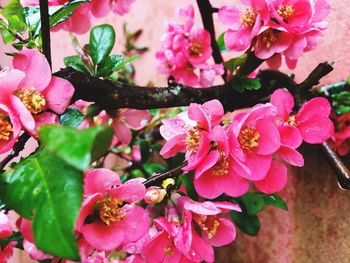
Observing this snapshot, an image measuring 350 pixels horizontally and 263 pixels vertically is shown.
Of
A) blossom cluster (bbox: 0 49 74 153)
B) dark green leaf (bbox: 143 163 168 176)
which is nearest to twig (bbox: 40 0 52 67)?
blossom cluster (bbox: 0 49 74 153)

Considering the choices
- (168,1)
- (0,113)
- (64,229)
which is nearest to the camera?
(64,229)

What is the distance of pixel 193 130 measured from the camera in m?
0.50

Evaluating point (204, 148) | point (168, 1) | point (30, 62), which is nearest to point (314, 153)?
point (204, 148)

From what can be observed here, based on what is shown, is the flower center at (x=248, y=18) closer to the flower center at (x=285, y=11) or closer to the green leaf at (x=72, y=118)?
the flower center at (x=285, y=11)

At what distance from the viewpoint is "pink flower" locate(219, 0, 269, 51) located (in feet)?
1.89

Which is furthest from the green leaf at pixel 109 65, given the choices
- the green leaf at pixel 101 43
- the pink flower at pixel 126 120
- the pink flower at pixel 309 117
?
the pink flower at pixel 309 117

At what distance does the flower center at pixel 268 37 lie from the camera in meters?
0.60

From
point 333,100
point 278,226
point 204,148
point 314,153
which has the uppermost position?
point 204,148

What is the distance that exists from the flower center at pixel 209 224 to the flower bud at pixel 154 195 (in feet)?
0.18

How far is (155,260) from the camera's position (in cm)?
51

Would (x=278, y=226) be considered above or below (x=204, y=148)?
below

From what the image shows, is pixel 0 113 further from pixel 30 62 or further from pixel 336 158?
pixel 336 158

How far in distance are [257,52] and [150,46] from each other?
0.73 metres

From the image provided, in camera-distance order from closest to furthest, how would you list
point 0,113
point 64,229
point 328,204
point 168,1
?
point 64,229 → point 0,113 → point 328,204 → point 168,1
